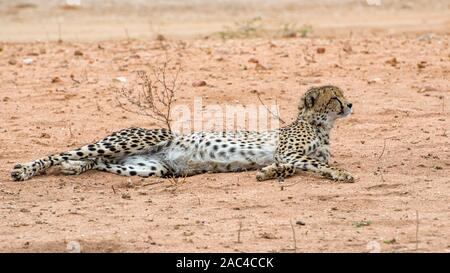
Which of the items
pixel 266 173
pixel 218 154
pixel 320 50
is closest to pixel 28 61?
pixel 320 50

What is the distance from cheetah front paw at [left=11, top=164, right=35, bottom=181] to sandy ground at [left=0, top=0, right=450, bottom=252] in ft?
0.21

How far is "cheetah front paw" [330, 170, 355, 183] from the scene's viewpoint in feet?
24.4

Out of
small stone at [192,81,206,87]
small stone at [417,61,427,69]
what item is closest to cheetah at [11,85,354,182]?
small stone at [192,81,206,87]

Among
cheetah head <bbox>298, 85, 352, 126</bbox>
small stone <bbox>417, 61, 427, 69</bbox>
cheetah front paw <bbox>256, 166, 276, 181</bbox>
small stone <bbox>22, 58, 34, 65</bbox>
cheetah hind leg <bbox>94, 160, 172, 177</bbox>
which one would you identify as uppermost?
cheetah head <bbox>298, 85, 352, 126</bbox>

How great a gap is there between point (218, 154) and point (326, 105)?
0.98m

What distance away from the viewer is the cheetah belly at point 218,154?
812 cm

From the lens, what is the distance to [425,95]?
10.8 meters

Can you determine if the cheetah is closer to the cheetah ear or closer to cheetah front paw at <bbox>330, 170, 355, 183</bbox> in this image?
the cheetah ear

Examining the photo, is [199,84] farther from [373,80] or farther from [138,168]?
[138,168]

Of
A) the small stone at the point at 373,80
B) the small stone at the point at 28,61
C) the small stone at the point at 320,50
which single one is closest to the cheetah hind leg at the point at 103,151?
the small stone at the point at 373,80

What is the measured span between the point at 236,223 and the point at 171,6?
1605 centimetres

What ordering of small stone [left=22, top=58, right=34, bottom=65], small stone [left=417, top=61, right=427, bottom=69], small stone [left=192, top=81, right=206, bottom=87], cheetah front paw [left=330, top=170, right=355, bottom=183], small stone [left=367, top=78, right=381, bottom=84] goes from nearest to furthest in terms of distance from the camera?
cheetah front paw [left=330, top=170, right=355, bottom=183], small stone [left=192, top=81, right=206, bottom=87], small stone [left=367, top=78, right=381, bottom=84], small stone [left=417, top=61, right=427, bottom=69], small stone [left=22, top=58, right=34, bottom=65]

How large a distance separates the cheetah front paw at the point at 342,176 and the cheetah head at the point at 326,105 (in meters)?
0.96

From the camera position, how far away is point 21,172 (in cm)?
782
